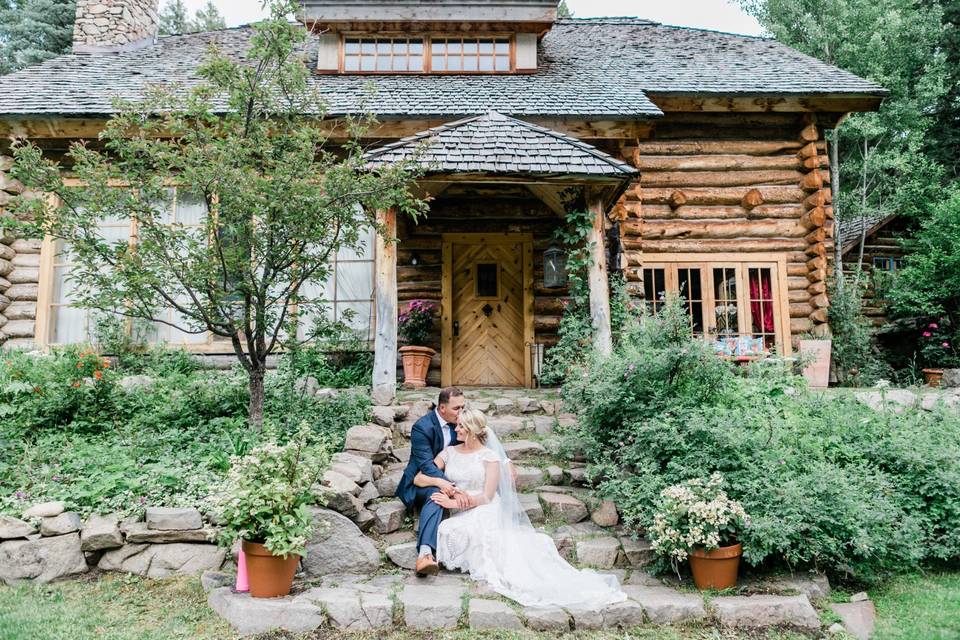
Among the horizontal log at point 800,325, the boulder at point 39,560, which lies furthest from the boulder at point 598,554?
the horizontal log at point 800,325

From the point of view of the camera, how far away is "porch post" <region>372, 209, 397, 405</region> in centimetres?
650

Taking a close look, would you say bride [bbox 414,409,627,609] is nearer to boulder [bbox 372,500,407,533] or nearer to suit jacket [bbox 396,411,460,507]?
suit jacket [bbox 396,411,460,507]

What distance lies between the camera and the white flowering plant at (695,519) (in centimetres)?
383

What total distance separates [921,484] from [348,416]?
15.5 feet

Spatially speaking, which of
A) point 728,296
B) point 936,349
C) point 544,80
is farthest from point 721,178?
point 936,349

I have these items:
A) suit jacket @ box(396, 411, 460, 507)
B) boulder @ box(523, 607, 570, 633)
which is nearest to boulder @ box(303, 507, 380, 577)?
suit jacket @ box(396, 411, 460, 507)

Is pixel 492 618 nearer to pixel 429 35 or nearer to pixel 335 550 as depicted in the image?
pixel 335 550

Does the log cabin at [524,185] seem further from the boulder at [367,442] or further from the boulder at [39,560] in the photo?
the boulder at [39,560]

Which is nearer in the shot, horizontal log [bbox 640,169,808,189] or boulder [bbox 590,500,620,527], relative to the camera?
boulder [bbox 590,500,620,527]

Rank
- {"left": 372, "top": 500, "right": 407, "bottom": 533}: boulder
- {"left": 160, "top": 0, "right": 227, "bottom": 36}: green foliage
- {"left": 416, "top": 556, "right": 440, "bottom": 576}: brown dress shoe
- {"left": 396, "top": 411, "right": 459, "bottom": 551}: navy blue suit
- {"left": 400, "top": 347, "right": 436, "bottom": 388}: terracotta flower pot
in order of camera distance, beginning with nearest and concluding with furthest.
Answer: {"left": 416, "top": 556, "right": 440, "bottom": 576}: brown dress shoe, {"left": 372, "top": 500, "right": 407, "bottom": 533}: boulder, {"left": 396, "top": 411, "right": 459, "bottom": 551}: navy blue suit, {"left": 400, "top": 347, "right": 436, "bottom": 388}: terracotta flower pot, {"left": 160, "top": 0, "right": 227, "bottom": 36}: green foliage

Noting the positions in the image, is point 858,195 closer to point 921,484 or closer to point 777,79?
point 777,79

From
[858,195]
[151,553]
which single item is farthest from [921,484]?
[858,195]

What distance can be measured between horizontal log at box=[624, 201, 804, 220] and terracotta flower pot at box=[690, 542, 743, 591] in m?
6.84

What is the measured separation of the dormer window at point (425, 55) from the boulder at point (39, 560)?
869cm
